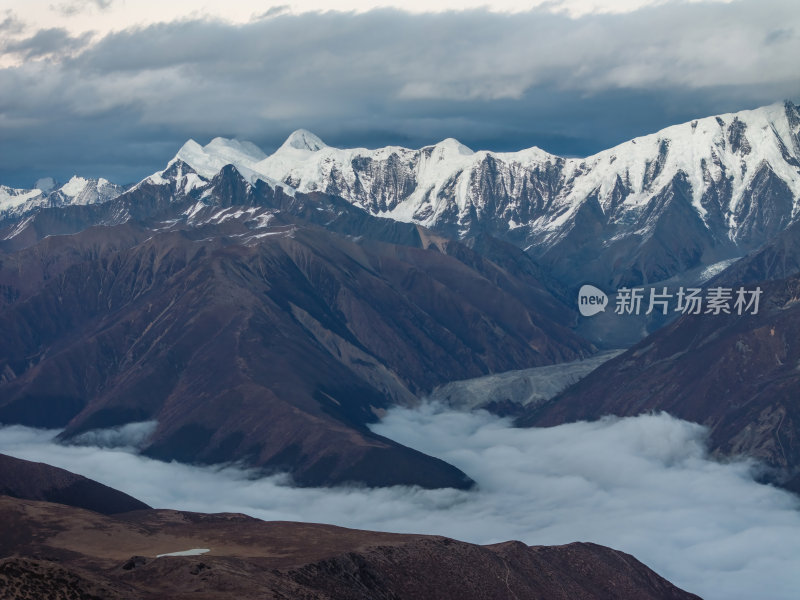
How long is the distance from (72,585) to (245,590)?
2675 cm

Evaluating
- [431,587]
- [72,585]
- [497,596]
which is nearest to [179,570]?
[72,585]

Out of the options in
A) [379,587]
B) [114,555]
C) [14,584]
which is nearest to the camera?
[14,584]

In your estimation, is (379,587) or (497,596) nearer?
(379,587)

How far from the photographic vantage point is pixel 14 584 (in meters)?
131

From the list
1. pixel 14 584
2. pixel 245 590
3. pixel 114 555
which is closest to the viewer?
pixel 14 584

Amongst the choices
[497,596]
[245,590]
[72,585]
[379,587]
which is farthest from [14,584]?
[497,596]

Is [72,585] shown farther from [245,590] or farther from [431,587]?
[431,587]

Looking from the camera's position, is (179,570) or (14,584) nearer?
(14,584)

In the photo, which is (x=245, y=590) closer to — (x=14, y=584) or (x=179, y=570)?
(x=179, y=570)

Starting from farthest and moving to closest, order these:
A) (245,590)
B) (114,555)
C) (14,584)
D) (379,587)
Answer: (114,555) → (379,587) → (245,590) → (14,584)

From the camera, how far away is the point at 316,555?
192125 millimetres

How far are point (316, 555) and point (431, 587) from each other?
60.7 ft

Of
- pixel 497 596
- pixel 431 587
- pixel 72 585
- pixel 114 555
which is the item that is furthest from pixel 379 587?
pixel 72 585

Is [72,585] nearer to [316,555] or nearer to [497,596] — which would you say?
[316,555]
